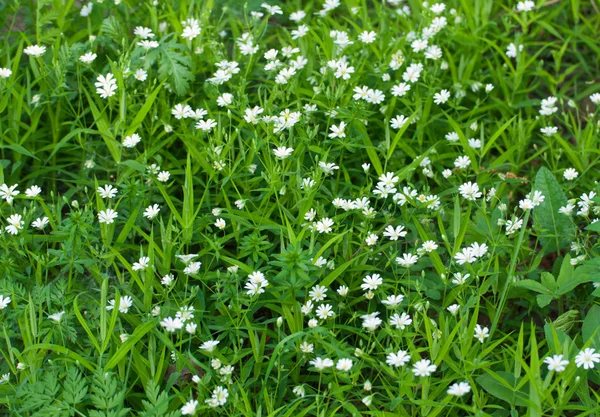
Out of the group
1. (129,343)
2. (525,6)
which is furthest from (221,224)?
(525,6)

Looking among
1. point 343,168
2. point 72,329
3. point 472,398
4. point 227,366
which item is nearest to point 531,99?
point 343,168

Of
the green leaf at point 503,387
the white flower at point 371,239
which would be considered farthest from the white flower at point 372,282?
the green leaf at point 503,387

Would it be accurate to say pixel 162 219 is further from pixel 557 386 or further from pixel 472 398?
pixel 557 386

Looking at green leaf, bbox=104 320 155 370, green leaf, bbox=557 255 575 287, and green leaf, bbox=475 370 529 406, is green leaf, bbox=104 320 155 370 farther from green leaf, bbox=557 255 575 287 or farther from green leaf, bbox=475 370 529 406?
green leaf, bbox=557 255 575 287

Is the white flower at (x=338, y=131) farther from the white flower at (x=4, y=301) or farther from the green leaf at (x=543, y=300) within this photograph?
the white flower at (x=4, y=301)

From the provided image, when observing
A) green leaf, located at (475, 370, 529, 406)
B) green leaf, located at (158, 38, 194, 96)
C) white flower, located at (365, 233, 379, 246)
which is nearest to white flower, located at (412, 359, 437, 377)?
green leaf, located at (475, 370, 529, 406)
